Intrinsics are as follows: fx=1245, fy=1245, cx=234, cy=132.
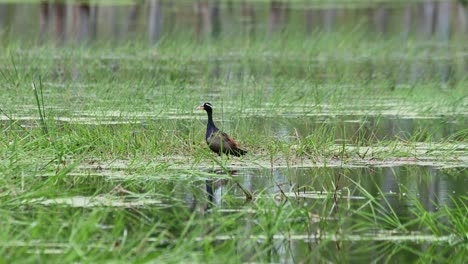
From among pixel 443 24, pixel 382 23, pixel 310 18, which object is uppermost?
pixel 443 24

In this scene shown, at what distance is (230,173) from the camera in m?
9.32

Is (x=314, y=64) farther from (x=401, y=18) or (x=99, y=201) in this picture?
(x=401, y=18)

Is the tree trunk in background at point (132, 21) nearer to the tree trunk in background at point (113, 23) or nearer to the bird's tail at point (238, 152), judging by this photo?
the tree trunk in background at point (113, 23)

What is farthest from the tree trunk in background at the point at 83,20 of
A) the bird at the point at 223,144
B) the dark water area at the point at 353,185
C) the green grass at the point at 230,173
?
the dark water area at the point at 353,185

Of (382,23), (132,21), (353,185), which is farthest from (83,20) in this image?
(353,185)

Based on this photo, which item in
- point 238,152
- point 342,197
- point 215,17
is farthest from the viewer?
point 215,17

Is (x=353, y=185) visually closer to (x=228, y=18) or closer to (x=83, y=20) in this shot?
(x=83, y=20)

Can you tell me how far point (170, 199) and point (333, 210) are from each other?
110cm

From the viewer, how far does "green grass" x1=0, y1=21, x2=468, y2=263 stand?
6.38 metres

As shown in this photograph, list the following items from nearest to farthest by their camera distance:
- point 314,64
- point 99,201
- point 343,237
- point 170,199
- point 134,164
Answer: point 343,237
point 99,201
point 170,199
point 134,164
point 314,64

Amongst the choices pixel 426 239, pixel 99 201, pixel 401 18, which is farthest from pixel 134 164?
pixel 401 18

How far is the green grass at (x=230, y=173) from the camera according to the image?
251 inches

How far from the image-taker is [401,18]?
46469mm

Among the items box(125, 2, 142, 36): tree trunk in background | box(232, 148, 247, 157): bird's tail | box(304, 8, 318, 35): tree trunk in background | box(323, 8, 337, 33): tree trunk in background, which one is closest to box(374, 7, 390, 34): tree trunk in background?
box(323, 8, 337, 33): tree trunk in background
